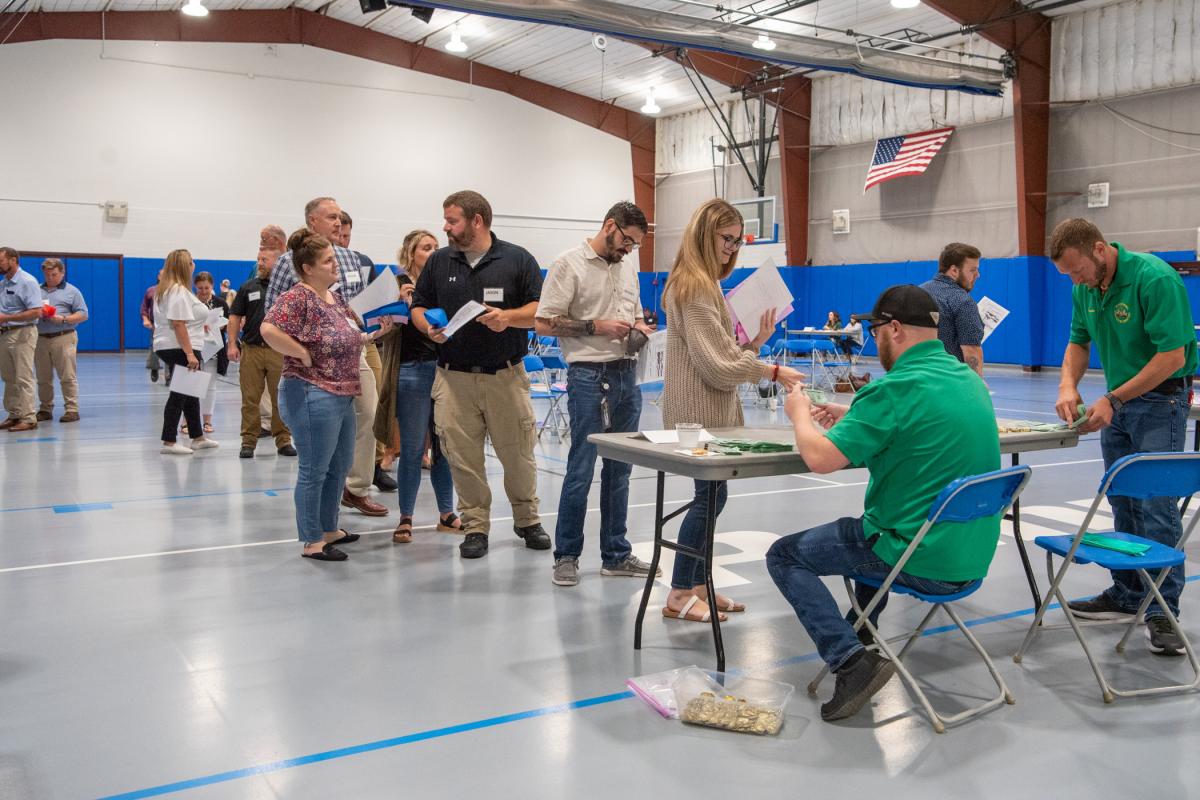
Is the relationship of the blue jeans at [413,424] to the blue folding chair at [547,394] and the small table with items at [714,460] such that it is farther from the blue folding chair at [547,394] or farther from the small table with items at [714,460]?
the blue folding chair at [547,394]

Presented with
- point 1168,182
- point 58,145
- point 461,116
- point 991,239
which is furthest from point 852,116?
point 58,145

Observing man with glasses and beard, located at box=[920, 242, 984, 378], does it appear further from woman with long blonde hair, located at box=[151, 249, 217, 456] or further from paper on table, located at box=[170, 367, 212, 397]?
woman with long blonde hair, located at box=[151, 249, 217, 456]

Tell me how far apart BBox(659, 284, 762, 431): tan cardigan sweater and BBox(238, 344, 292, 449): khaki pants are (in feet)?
14.0

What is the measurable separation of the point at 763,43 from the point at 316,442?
1174cm

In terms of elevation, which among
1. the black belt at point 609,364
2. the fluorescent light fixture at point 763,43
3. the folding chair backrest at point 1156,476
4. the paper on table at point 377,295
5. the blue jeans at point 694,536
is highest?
the fluorescent light fixture at point 763,43

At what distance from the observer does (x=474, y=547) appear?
450 cm

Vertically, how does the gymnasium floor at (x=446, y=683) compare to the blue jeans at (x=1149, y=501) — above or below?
below

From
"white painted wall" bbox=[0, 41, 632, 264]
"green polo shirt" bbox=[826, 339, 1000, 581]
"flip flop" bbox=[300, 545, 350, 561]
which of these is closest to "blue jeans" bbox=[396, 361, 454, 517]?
"flip flop" bbox=[300, 545, 350, 561]

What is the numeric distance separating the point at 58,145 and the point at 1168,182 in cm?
1862

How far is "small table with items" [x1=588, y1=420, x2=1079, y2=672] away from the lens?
288cm

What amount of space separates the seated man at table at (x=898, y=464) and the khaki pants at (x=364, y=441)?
3066mm

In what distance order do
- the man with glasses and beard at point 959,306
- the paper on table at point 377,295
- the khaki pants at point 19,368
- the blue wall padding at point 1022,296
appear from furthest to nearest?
the blue wall padding at point 1022,296 → the khaki pants at point 19,368 → the man with glasses and beard at point 959,306 → the paper on table at point 377,295

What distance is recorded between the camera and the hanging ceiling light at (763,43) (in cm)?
1425

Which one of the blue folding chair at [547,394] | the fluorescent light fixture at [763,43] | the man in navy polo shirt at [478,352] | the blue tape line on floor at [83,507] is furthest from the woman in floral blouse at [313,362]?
the fluorescent light fixture at [763,43]
